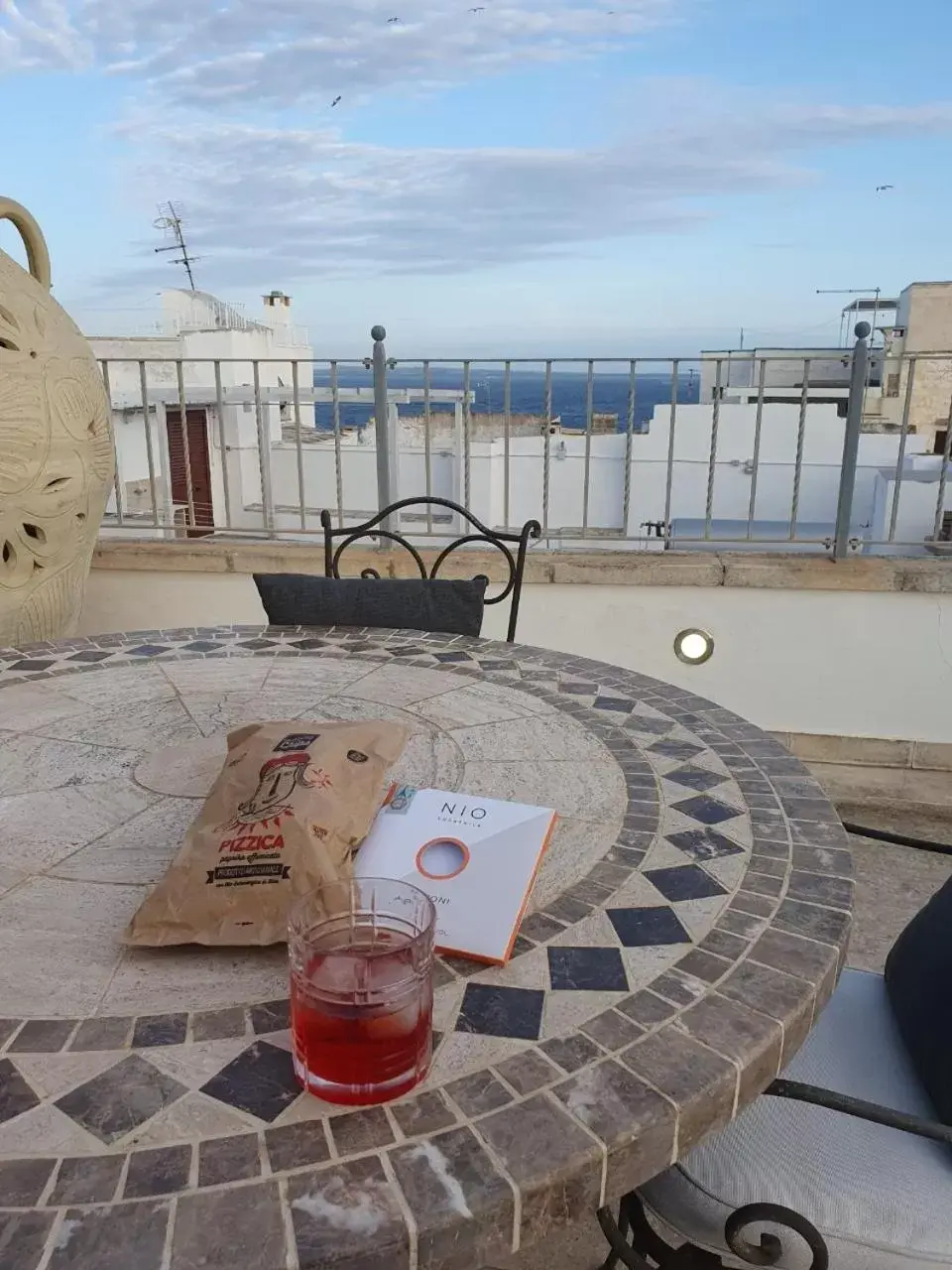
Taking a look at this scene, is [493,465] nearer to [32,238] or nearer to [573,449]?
[573,449]

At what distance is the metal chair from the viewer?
39.0 inches

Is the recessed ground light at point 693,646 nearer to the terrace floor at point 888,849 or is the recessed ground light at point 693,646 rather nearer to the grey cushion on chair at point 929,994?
the terrace floor at point 888,849

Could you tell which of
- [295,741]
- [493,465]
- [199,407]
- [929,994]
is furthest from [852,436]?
[199,407]

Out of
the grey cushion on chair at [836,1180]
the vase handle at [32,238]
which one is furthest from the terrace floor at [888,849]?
→ the vase handle at [32,238]

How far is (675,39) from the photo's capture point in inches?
187

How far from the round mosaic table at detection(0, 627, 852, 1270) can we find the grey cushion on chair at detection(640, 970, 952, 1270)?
11.1 inches

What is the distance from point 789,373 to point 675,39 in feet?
9.19

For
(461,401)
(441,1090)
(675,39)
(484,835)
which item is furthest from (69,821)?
(675,39)

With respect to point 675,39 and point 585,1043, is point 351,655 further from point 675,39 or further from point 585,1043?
point 675,39

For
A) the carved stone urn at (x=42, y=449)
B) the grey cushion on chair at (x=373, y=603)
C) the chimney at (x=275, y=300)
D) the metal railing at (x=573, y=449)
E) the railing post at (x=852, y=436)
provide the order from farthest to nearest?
the chimney at (x=275, y=300), the metal railing at (x=573, y=449), the railing post at (x=852, y=436), the carved stone urn at (x=42, y=449), the grey cushion on chair at (x=373, y=603)

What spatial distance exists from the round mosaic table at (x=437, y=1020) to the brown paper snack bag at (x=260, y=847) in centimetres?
5

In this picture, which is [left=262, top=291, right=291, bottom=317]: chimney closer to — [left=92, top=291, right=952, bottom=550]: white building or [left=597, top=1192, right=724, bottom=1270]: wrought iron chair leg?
[left=92, top=291, right=952, bottom=550]: white building

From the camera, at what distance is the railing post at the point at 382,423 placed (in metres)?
3.85

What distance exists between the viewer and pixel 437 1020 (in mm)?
887
